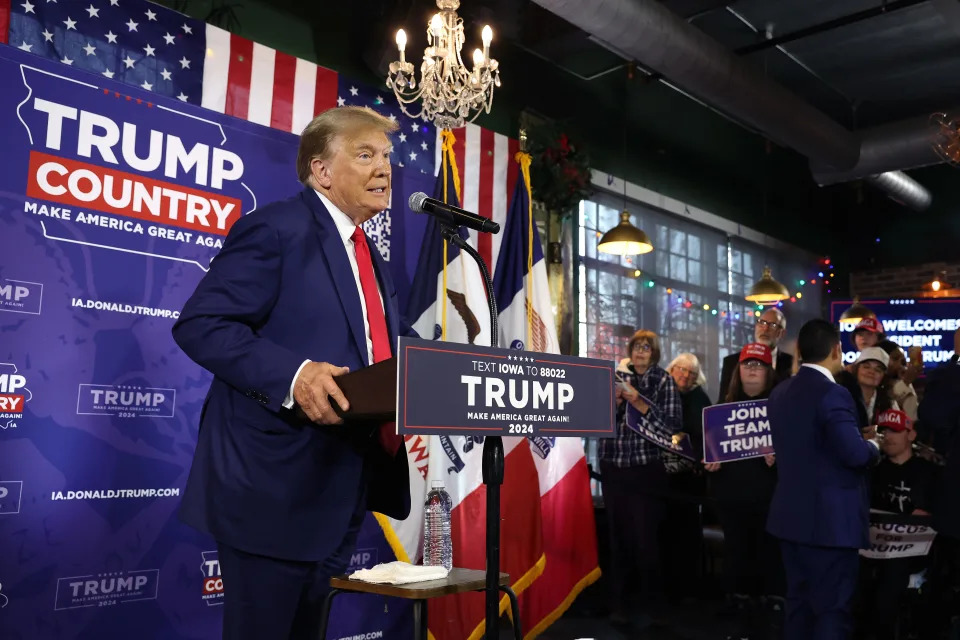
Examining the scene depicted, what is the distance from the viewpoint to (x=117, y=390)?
9.50ft

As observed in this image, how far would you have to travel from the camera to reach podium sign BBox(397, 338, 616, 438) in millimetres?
1167

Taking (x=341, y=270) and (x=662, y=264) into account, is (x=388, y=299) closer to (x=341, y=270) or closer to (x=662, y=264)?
(x=341, y=270)

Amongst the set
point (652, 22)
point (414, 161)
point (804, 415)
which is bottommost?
point (804, 415)

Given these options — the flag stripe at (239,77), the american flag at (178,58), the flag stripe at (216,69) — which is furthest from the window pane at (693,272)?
the flag stripe at (216,69)

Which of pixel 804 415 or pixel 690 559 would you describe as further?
pixel 690 559

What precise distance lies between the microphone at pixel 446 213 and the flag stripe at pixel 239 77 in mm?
2329

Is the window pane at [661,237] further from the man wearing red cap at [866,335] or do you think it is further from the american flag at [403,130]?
the american flag at [403,130]

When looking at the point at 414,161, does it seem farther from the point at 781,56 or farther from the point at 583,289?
the point at 781,56

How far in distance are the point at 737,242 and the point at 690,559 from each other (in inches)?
154

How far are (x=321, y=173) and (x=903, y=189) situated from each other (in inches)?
327

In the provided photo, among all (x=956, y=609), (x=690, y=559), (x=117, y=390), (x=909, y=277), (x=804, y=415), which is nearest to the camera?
(x=117, y=390)

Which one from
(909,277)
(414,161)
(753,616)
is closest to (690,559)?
(753,616)

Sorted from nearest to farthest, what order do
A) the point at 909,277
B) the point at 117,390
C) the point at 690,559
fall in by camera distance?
the point at 117,390, the point at 690,559, the point at 909,277

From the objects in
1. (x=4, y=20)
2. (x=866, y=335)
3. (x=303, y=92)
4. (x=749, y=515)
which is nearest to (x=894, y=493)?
(x=749, y=515)
